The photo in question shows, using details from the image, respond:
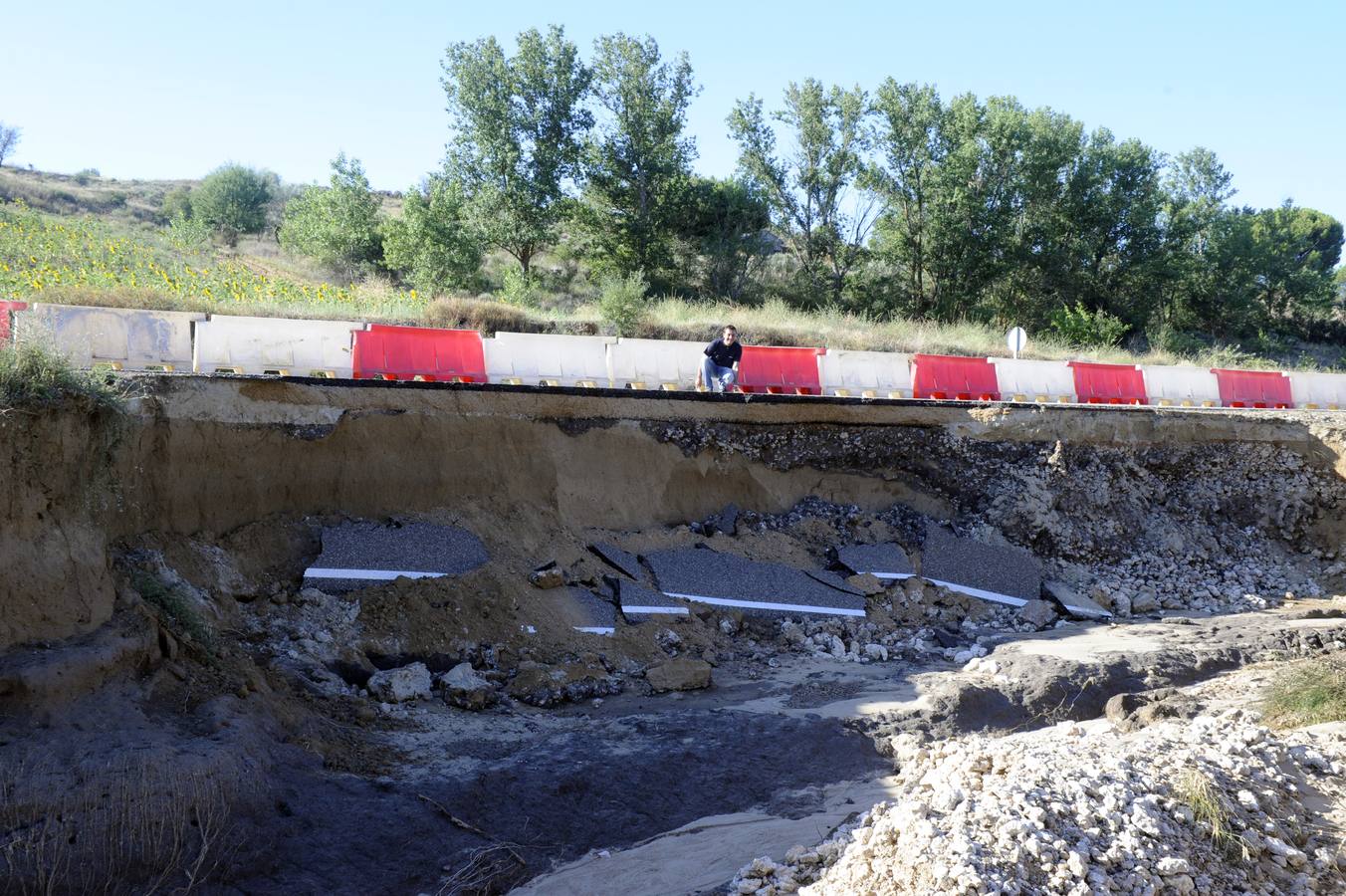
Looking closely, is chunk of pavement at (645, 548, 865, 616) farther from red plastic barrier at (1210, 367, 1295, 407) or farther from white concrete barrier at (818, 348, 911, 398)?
red plastic barrier at (1210, 367, 1295, 407)

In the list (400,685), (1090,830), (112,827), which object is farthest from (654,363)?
(1090,830)

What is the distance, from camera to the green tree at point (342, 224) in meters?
29.8

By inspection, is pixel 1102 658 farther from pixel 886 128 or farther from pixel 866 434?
pixel 886 128

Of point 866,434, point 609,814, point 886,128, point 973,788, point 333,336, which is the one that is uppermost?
point 886,128

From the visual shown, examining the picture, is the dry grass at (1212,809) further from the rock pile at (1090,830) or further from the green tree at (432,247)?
the green tree at (432,247)

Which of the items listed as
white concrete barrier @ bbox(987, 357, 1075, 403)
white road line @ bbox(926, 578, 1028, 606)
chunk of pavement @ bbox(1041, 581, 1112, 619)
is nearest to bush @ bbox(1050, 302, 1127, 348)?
white concrete barrier @ bbox(987, 357, 1075, 403)

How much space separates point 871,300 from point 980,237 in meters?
3.92

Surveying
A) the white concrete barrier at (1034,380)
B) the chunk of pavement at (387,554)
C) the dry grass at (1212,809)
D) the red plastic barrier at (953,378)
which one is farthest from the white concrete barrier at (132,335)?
the white concrete barrier at (1034,380)

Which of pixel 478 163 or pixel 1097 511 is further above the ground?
pixel 478 163

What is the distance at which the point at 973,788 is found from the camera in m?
5.80

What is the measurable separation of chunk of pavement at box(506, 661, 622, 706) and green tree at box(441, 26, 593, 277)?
20512mm

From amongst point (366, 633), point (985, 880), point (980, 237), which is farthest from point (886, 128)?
point (985, 880)

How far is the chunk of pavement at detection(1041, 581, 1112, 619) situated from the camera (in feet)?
38.9

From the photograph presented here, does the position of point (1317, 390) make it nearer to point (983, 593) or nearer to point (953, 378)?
point (953, 378)
